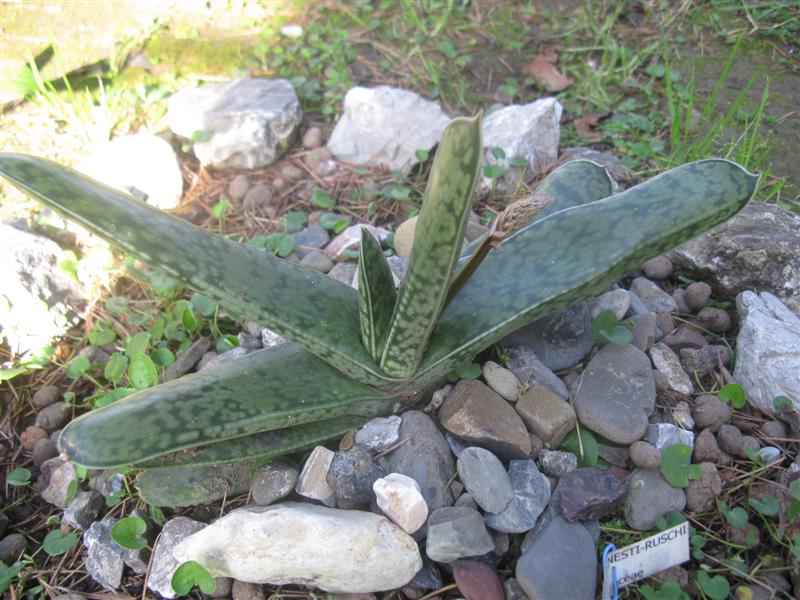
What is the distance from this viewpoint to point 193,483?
1.42 metres

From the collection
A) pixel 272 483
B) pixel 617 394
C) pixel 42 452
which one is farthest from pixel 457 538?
pixel 42 452

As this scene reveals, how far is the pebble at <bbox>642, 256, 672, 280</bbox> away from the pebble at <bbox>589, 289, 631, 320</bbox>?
9.8 inches

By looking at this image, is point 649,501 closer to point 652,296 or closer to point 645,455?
point 645,455

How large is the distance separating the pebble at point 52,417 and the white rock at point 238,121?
Result: 107 centimetres

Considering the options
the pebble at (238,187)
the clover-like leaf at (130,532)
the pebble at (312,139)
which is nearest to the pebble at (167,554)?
the clover-like leaf at (130,532)

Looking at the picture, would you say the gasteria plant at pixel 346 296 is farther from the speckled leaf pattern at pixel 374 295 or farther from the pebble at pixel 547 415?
the pebble at pixel 547 415

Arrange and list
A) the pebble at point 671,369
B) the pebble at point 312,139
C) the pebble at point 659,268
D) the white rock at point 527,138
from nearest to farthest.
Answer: the pebble at point 671,369 < the pebble at point 659,268 < the white rock at point 527,138 < the pebble at point 312,139

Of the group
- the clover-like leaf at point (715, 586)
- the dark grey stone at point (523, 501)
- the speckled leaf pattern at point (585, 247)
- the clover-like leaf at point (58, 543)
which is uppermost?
the speckled leaf pattern at point (585, 247)

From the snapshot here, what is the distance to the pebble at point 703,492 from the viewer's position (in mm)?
1382

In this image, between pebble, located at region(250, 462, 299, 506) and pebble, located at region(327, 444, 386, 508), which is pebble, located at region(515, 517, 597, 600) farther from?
pebble, located at region(250, 462, 299, 506)

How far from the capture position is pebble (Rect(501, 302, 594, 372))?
1603mm

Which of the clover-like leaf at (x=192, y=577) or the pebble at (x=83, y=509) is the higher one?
the clover-like leaf at (x=192, y=577)

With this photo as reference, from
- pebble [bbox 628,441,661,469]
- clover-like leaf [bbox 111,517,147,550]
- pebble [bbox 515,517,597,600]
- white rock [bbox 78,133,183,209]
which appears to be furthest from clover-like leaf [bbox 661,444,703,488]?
white rock [bbox 78,133,183,209]

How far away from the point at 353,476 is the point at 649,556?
0.61 meters
